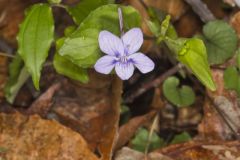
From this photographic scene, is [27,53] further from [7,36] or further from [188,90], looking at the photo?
[188,90]

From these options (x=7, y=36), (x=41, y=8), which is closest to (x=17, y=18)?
(x=7, y=36)

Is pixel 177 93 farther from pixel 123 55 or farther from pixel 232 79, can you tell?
pixel 123 55

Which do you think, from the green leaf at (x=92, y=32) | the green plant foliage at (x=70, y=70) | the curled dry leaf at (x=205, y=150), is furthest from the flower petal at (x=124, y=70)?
the curled dry leaf at (x=205, y=150)

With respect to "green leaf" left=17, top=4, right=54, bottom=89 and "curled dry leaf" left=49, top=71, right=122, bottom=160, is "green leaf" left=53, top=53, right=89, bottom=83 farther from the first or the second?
"curled dry leaf" left=49, top=71, right=122, bottom=160

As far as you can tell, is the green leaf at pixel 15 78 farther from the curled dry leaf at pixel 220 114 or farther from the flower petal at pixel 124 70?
the curled dry leaf at pixel 220 114

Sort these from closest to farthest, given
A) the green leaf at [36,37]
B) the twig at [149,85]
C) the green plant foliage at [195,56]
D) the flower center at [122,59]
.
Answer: the green plant foliage at [195,56]
the flower center at [122,59]
the green leaf at [36,37]
the twig at [149,85]

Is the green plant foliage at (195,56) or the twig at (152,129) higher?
the green plant foliage at (195,56)

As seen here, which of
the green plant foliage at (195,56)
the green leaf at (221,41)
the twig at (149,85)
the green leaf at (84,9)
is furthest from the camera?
the twig at (149,85)

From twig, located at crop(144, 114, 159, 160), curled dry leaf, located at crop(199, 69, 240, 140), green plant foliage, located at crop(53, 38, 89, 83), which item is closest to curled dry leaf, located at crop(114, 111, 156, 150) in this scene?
twig, located at crop(144, 114, 159, 160)
